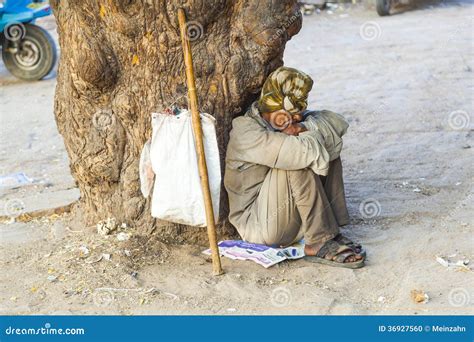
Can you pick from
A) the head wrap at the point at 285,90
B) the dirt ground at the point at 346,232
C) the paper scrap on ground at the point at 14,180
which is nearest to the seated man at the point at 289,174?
the head wrap at the point at 285,90

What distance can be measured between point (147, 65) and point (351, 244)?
1398 millimetres

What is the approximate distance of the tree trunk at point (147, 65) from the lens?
169 inches

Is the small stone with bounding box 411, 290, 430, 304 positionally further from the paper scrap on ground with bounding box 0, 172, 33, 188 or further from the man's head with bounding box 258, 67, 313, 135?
the paper scrap on ground with bounding box 0, 172, 33, 188

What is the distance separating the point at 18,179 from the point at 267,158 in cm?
287

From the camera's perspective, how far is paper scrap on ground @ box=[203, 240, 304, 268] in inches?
168

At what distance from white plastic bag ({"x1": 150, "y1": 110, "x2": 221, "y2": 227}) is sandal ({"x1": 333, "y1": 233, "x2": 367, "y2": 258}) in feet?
2.27

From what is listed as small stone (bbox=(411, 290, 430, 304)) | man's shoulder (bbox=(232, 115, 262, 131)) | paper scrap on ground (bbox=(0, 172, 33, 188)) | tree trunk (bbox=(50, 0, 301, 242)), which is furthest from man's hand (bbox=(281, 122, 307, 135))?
paper scrap on ground (bbox=(0, 172, 33, 188))

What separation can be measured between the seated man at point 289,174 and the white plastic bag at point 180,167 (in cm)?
19

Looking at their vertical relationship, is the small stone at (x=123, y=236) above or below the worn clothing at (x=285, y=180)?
below

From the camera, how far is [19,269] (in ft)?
14.4

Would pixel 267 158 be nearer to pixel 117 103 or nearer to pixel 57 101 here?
pixel 117 103

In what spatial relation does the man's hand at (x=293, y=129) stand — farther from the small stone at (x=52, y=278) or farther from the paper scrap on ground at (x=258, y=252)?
the small stone at (x=52, y=278)

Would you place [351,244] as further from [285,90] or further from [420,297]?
[285,90]

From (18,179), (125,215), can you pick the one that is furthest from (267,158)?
(18,179)
